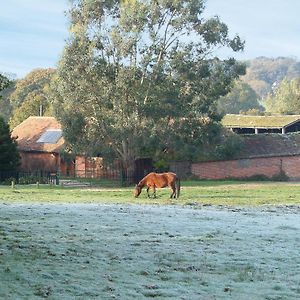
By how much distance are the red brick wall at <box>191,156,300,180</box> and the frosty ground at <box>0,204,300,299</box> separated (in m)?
36.2

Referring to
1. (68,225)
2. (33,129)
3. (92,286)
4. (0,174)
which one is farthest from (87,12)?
(92,286)

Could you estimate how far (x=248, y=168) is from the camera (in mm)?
57812

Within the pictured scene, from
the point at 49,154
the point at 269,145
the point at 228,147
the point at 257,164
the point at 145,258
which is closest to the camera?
the point at 145,258

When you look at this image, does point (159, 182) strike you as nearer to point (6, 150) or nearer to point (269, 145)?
point (6, 150)

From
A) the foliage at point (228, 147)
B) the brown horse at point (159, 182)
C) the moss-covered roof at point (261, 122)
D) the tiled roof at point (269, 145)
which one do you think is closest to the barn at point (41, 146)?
the foliage at point (228, 147)

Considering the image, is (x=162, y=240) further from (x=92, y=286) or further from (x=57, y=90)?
(x=57, y=90)

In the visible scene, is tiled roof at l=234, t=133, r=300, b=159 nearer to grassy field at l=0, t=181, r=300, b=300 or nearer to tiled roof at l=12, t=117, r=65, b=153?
tiled roof at l=12, t=117, r=65, b=153

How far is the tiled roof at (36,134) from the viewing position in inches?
2393

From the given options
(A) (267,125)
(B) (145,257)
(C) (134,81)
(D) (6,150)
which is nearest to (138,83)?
(C) (134,81)

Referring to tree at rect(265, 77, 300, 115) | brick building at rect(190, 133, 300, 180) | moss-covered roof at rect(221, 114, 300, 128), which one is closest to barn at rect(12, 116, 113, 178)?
brick building at rect(190, 133, 300, 180)

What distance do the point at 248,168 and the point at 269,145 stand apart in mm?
3826

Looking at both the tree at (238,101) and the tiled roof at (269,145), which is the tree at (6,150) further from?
the tree at (238,101)

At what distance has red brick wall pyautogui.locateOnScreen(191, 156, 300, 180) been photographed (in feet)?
187

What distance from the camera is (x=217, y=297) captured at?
9992 millimetres
